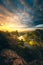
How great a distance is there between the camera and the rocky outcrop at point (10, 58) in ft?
19.8

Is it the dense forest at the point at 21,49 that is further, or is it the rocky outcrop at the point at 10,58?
the dense forest at the point at 21,49

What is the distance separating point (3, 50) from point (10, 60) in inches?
25.7

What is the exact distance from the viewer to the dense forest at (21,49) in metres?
6.23

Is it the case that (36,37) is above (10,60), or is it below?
above

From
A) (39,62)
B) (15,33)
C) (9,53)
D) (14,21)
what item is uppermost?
(14,21)

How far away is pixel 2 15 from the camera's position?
9922 millimetres

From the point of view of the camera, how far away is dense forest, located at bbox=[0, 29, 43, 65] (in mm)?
6232

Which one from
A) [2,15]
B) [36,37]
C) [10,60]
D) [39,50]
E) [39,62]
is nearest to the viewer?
[10,60]

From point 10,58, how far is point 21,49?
109cm

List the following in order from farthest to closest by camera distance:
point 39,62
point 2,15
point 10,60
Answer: point 2,15
point 39,62
point 10,60

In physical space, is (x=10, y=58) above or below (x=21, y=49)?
below

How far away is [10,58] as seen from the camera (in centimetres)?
618

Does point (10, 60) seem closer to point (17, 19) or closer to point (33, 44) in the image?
point (33, 44)

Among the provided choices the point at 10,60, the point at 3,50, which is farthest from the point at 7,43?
the point at 10,60
